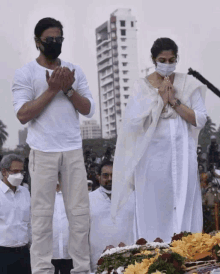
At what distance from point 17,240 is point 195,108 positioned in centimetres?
226

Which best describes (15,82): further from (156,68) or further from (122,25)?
(122,25)

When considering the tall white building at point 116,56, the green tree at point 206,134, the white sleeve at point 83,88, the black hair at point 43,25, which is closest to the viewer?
the black hair at point 43,25

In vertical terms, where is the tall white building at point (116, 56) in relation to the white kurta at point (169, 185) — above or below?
above

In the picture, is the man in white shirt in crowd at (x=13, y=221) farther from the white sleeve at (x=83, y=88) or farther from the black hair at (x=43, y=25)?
the black hair at (x=43, y=25)

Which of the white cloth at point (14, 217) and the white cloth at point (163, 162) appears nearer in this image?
the white cloth at point (163, 162)

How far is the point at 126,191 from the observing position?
514 cm

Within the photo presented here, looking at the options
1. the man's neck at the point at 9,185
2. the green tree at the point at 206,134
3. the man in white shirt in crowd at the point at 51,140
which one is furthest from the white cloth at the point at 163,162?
the green tree at the point at 206,134

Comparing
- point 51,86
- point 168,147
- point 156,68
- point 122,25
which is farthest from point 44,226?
point 122,25

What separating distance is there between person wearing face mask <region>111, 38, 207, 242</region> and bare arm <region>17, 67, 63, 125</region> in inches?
41.4

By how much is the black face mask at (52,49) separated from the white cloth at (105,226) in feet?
5.50

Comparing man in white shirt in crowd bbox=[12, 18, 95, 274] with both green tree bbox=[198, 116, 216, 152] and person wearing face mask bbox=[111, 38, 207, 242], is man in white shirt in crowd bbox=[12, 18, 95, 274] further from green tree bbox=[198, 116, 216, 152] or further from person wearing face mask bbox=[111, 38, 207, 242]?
green tree bbox=[198, 116, 216, 152]

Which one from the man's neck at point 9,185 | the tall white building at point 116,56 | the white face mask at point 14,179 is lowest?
the man's neck at point 9,185

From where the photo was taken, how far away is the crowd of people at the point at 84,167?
415 centimetres

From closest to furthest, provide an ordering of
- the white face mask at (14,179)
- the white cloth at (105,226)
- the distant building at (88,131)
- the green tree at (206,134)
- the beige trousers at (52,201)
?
the beige trousers at (52,201) < the white cloth at (105,226) < the white face mask at (14,179) < the green tree at (206,134) < the distant building at (88,131)
